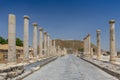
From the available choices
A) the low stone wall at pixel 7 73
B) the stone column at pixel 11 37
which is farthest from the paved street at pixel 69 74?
the stone column at pixel 11 37

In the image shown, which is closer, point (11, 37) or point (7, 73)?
point (7, 73)

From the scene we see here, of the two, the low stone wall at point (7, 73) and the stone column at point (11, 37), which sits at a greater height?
the stone column at point (11, 37)

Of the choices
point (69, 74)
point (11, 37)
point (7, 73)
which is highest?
point (11, 37)

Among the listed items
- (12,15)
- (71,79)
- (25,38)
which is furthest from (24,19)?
(71,79)

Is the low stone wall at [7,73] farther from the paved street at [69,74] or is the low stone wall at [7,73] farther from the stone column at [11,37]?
the stone column at [11,37]

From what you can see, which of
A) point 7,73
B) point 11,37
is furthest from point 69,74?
point 11,37

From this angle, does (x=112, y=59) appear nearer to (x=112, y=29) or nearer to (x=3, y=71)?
(x=112, y=29)

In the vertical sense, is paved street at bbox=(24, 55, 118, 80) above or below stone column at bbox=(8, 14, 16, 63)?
below

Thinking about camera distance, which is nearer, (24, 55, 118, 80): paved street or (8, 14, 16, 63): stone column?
(24, 55, 118, 80): paved street

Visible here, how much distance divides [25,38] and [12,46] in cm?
1049

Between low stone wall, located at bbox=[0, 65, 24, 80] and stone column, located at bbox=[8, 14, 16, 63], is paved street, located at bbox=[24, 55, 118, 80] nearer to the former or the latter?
low stone wall, located at bbox=[0, 65, 24, 80]

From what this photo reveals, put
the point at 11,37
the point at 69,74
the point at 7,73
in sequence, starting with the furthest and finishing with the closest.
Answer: the point at 11,37 < the point at 69,74 < the point at 7,73

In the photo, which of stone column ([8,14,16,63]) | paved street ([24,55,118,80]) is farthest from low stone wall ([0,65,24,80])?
stone column ([8,14,16,63])

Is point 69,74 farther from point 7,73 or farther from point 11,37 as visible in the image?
point 11,37
